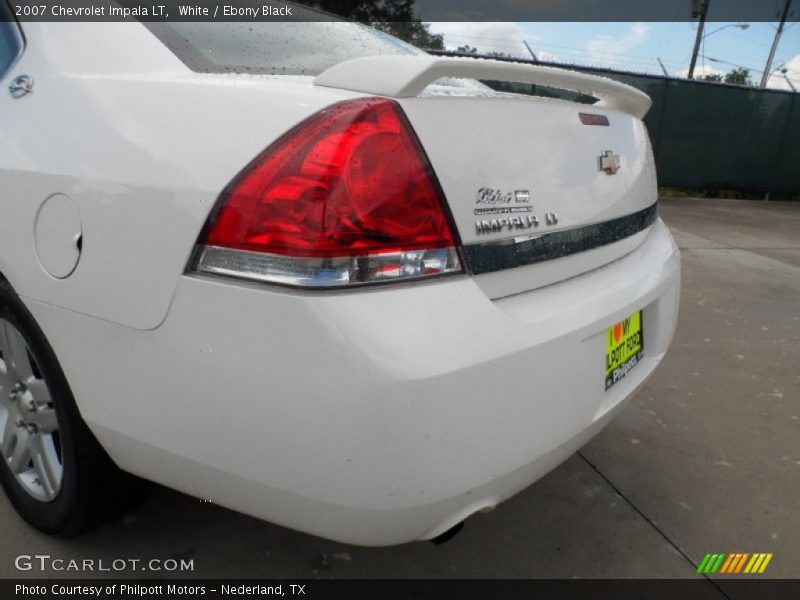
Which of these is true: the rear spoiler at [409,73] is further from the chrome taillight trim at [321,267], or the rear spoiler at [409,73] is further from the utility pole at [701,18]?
the utility pole at [701,18]

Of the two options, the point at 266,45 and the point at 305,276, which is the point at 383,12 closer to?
the point at 266,45

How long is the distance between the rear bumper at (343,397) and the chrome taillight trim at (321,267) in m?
0.03

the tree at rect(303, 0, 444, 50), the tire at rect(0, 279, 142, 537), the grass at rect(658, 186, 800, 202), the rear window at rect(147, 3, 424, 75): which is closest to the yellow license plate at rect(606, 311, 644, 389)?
the rear window at rect(147, 3, 424, 75)

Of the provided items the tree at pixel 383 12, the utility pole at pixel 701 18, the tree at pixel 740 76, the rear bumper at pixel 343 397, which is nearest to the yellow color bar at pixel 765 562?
the rear bumper at pixel 343 397

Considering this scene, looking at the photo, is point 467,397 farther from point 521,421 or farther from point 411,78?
point 411,78

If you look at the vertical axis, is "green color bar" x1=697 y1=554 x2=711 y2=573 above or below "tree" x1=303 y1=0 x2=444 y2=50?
below

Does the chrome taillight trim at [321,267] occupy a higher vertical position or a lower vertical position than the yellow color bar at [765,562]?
higher

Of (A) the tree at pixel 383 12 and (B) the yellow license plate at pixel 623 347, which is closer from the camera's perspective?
(B) the yellow license plate at pixel 623 347

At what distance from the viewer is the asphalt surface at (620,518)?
5.85 feet

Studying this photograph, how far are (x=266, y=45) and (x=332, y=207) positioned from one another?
2.78 ft

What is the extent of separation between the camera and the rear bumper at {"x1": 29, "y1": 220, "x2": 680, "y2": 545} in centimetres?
114

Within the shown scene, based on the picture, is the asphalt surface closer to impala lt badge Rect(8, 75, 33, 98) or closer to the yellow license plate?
the yellow license plate

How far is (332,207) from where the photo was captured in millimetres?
1179

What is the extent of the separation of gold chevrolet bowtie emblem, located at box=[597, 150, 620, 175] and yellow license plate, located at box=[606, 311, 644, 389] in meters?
0.37
